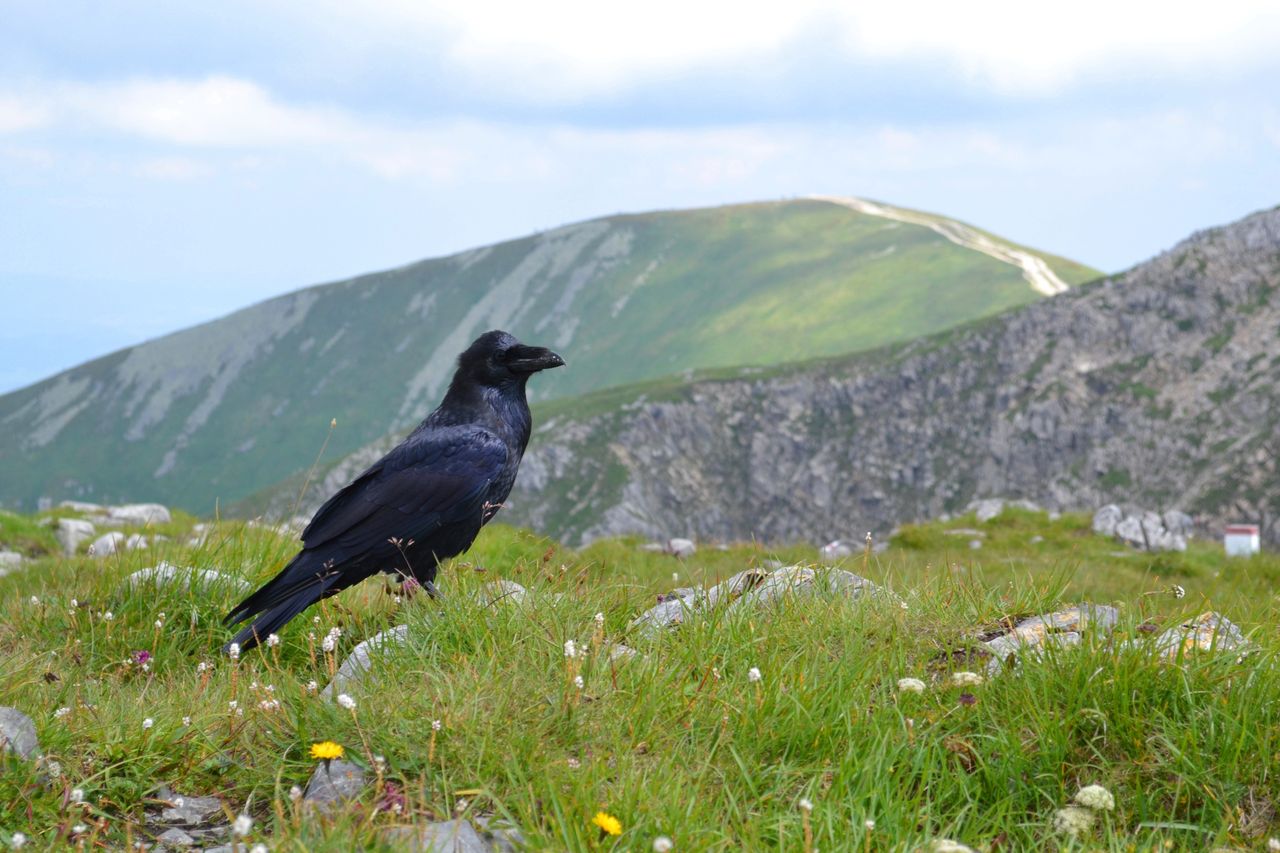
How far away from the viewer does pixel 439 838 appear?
12.6ft

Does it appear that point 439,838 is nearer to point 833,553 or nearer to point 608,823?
point 608,823

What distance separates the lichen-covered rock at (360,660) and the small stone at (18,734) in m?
1.34

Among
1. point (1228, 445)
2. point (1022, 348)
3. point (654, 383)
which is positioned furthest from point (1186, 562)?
point (654, 383)

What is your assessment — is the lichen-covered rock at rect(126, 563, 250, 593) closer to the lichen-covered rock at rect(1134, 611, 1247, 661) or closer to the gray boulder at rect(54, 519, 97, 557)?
the lichen-covered rock at rect(1134, 611, 1247, 661)

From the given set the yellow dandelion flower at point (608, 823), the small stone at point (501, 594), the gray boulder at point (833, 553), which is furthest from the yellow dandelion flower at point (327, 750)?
the gray boulder at point (833, 553)

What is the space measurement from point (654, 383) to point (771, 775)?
16569 cm

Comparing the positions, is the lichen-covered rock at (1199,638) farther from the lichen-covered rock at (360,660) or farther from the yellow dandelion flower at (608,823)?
the lichen-covered rock at (360,660)

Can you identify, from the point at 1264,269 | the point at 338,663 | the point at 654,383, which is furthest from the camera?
the point at 654,383

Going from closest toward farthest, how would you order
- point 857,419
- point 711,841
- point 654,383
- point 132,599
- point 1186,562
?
1. point 711,841
2. point 132,599
3. point 1186,562
4. point 857,419
5. point 654,383

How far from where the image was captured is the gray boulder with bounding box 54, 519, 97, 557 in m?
19.0

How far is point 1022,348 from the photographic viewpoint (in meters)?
130

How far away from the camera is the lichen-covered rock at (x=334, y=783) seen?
169 inches

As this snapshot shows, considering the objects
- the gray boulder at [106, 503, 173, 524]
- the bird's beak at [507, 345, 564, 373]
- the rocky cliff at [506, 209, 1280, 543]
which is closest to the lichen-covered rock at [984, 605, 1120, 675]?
the bird's beak at [507, 345, 564, 373]

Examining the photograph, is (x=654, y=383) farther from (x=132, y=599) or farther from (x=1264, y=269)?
(x=132, y=599)
